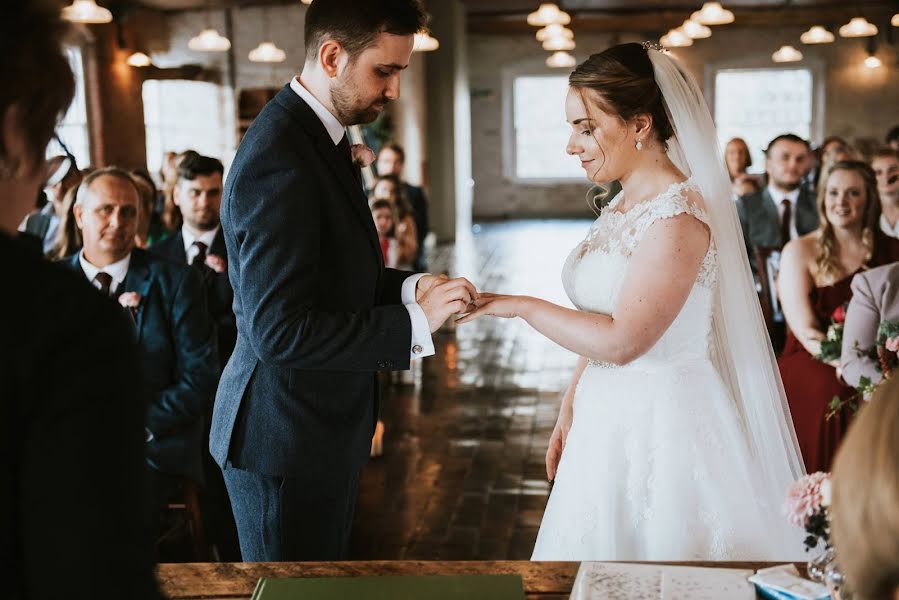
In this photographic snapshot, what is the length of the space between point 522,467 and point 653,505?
2.84 meters

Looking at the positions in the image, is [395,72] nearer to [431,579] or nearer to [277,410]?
[277,410]

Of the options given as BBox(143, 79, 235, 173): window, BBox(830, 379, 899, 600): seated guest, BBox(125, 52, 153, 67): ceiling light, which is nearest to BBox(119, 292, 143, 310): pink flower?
BBox(830, 379, 899, 600): seated guest

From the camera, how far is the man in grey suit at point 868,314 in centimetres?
355

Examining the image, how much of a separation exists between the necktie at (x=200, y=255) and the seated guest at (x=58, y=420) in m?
3.74

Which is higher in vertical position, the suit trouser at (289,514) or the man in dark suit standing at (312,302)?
the man in dark suit standing at (312,302)

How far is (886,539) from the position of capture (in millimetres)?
839

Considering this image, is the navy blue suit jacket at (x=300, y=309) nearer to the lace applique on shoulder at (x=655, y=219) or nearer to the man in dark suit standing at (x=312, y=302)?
the man in dark suit standing at (x=312, y=302)

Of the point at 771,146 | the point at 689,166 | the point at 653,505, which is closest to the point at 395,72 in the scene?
the point at 689,166

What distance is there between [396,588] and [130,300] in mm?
2184

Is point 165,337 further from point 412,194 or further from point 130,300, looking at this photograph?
point 412,194

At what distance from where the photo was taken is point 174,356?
3660 mm

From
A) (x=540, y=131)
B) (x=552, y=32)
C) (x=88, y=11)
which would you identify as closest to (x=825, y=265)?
(x=88, y=11)

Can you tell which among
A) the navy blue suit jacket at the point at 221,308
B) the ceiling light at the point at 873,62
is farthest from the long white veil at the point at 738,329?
the ceiling light at the point at 873,62

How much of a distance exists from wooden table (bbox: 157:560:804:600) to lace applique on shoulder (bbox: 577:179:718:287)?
962mm
